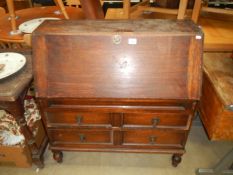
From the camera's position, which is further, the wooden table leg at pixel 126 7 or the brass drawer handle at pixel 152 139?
the wooden table leg at pixel 126 7

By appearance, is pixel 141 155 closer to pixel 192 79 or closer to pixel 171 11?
pixel 192 79

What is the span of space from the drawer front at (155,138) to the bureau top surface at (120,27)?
592 mm

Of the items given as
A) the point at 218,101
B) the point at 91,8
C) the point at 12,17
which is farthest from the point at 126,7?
the point at 218,101

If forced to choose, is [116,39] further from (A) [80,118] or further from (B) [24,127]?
(B) [24,127]

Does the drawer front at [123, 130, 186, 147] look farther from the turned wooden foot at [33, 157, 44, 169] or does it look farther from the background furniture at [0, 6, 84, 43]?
the background furniture at [0, 6, 84, 43]

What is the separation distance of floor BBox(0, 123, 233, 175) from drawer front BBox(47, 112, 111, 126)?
473 millimetres

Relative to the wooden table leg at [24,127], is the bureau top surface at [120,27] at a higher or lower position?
higher

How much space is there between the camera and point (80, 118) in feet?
3.93

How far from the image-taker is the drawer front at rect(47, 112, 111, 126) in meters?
1.18

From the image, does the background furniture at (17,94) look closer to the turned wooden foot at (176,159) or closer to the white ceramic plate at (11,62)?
the white ceramic plate at (11,62)

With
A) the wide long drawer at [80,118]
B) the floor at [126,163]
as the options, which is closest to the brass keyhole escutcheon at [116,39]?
A: the wide long drawer at [80,118]

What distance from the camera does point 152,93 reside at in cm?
104

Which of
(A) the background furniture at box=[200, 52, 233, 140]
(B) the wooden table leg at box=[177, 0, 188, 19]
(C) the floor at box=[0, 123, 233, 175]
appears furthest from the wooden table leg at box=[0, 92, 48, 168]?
(B) the wooden table leg at box=[177, 0, 188, 19]

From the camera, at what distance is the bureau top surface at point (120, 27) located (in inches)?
41.1
